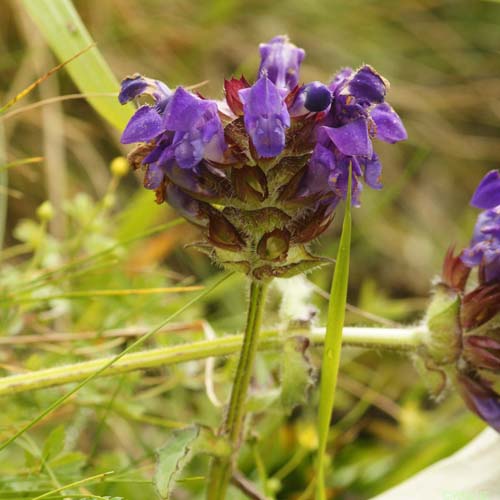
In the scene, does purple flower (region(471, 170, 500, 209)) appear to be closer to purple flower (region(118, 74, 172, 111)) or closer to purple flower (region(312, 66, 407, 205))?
purple flower (region(312, 66, 407, 205))

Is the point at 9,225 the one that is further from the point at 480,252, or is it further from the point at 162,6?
the point at 480,252

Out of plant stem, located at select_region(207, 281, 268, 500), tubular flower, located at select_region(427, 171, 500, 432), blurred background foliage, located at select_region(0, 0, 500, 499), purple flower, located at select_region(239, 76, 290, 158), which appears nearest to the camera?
purple flower, located at select_region(239, 76, 290, 158)

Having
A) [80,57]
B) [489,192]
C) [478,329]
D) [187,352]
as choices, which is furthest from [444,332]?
[80,57]

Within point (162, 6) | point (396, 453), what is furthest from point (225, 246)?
point (162, 6)

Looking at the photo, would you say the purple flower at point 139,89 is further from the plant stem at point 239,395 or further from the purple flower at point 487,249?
the purple flower at point 487,249

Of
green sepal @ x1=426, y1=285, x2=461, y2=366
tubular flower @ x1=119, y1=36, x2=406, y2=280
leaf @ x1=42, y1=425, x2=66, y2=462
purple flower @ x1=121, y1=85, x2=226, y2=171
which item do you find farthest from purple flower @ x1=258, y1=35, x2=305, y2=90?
leaf @ x1=42, y1=425, x2=66, y2=462

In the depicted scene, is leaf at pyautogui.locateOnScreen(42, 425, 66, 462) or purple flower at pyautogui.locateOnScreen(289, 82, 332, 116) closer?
purple flower at pyautogui.locateOnScreen(289, 82, 332, 116)

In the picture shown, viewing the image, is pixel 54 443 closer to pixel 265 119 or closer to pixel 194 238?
pixel 265 119
